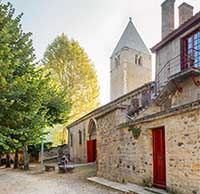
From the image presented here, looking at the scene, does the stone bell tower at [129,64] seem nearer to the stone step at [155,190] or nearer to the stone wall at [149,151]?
the stone wall at [149,151]

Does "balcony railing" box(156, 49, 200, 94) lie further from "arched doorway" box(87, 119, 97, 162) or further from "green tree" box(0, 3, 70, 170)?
"arched doorway" box(87, 119, 97, 162)

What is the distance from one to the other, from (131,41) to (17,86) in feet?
121

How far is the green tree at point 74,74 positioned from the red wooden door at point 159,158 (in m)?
22.0

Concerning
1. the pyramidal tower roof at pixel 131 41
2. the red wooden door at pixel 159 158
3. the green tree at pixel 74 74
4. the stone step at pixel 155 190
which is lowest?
the stone step at pixel 155 190

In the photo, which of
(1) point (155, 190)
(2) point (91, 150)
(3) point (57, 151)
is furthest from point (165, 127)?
(3) point (57, 151)

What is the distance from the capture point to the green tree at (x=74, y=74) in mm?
32312

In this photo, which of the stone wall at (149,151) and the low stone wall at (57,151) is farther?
the low stone wall at (57,151)

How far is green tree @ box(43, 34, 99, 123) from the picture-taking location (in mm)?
32312

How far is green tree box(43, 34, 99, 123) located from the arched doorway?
7001 mm

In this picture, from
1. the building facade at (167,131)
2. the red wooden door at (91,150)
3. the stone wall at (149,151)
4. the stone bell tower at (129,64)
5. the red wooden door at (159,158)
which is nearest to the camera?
the stone wall at (149,151)

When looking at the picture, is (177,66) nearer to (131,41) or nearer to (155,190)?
(155,190)

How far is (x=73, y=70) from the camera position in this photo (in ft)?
108

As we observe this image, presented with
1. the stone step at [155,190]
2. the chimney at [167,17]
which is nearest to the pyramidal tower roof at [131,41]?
the chimney at [167,17]

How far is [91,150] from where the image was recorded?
23891 mm
